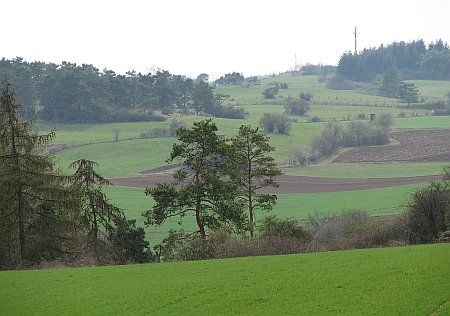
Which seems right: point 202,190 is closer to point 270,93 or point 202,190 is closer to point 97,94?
point 97,94

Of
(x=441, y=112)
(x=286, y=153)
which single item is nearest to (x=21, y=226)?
(x=286, y=153)

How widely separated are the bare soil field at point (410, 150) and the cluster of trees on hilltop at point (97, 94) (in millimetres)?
38407

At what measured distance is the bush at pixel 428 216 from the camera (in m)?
35.8

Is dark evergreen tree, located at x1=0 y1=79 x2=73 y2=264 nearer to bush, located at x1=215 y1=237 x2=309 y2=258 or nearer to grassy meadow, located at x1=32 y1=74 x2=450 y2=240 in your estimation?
bush, located at x1=215 y1=237 x2=309 y2=258

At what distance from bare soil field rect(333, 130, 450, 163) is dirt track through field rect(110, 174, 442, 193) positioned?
13.8m

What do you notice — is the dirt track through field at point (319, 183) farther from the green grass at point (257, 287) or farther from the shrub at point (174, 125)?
the green grass at point (257, 287)

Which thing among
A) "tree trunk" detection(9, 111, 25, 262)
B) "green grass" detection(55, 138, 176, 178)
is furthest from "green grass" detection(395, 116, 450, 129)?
"tree trunk" detection(9, 111, 25, 262)

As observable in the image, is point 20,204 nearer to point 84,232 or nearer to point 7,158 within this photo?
point 7,158

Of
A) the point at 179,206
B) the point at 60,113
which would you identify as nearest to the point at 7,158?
the point at 179,206

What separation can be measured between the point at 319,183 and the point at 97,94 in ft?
204

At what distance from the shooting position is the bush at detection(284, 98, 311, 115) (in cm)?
13325

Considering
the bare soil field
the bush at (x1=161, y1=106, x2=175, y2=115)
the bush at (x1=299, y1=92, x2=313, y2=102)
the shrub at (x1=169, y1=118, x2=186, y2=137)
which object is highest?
the bush at (x1=299, y1=92, x2=313, y2=102)

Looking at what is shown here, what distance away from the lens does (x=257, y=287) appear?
68.9ft

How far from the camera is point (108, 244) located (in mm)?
38000
